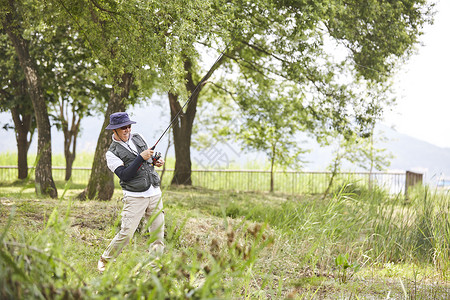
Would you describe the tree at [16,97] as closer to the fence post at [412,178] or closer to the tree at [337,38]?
the tree at [337,38]

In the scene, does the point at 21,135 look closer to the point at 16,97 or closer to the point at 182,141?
the point at 16,97

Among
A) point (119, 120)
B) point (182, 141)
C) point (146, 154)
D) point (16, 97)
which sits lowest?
point (146, 154)

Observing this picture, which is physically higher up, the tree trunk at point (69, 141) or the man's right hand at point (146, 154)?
the tree trunk at point (69, 141)

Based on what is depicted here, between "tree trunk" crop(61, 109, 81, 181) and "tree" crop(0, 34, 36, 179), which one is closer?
"tree" crop(0, 34, 36, 179)

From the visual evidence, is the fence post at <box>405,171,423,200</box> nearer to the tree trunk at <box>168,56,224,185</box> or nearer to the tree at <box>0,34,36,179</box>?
the tree trunk at <box>168,56,224,185</box>

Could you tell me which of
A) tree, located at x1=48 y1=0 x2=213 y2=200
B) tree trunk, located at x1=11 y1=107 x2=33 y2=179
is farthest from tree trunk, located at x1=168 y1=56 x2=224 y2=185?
tree, located at x1=48 y1=0 x2=213 y2=200

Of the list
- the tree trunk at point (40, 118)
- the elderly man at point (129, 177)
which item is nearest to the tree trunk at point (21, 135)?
the tree trunk at point (40, 118)

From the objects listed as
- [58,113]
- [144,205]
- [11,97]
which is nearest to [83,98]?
[11,97]

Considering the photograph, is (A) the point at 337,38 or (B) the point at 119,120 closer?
(B) the point at 119,120

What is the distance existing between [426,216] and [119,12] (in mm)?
5748

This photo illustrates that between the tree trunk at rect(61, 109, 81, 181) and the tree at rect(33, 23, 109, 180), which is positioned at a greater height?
the tree at rect(33, 23, 109, 180)

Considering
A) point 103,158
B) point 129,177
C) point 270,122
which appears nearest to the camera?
point 129,177

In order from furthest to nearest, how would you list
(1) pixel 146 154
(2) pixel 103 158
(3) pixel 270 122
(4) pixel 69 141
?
(4) pixel 69 141, (3) pixel 270 122, (2) pixel 103 158, (1) pixel 146 154

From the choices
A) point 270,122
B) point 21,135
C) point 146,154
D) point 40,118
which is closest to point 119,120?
point 146,154
